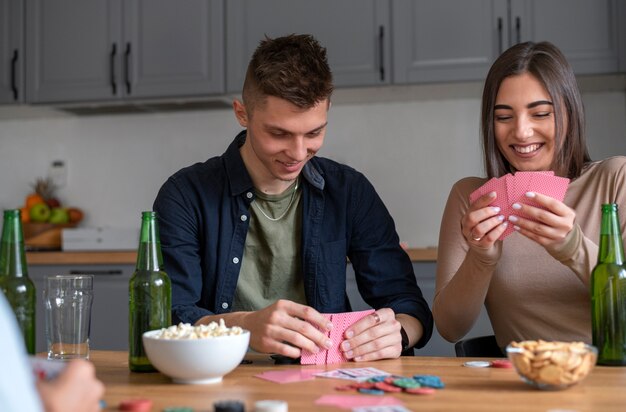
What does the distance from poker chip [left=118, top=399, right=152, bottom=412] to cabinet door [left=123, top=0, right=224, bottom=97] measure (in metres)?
2.68

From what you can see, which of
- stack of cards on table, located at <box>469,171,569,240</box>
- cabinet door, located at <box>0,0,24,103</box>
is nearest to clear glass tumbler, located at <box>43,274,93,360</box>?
stack of cards on table, located at <box>469,171,569,240</box>

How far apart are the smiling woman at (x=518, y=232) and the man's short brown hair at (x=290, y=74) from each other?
41 cm

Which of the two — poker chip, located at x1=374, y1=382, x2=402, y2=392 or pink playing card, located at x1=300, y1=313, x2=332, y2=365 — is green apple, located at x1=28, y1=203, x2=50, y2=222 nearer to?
pink playing card, located at x1=300, y1=313, x2=332, y2=365

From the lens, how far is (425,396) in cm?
104

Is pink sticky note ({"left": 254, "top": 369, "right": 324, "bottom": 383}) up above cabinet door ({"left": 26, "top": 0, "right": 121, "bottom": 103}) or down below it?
below

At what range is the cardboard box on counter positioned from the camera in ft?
11.5

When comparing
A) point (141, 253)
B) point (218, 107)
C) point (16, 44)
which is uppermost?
point (16, 44)

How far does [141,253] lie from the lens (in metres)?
1.27

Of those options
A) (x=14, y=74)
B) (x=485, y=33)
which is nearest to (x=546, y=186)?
(x=485, y=33)

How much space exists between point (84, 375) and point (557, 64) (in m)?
1.31

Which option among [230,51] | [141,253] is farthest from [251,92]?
[230,51]

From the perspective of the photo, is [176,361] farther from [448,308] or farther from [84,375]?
[448,308]

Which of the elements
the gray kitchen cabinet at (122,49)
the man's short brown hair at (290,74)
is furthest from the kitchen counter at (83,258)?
the man's short brown hair at (290,74)

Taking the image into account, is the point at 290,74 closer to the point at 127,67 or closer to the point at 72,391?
the point at 72,391
